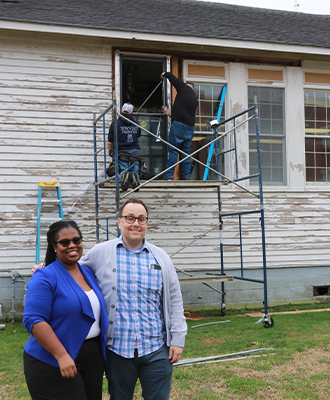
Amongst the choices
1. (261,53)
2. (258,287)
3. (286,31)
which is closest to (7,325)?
(258,287)

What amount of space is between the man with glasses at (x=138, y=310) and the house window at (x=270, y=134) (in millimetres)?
6688

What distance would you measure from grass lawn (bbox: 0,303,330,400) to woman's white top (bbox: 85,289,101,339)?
195 cm

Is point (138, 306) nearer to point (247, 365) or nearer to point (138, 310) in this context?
point (138, 310)

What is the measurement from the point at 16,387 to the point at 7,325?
10.3ft

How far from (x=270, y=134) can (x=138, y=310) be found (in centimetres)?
→ 729

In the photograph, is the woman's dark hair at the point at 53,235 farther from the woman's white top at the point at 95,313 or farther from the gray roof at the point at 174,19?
the gray roof at the point at 174,19

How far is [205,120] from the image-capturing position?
9094 mm

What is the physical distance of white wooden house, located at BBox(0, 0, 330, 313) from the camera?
26.5 feet

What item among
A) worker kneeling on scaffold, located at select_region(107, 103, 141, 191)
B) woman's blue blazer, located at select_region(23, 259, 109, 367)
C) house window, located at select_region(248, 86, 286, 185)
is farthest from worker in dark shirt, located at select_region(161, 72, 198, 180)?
woman's blue blazer, located at select_region(23, 259, 109, 367)

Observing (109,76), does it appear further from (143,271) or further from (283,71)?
(143,271)

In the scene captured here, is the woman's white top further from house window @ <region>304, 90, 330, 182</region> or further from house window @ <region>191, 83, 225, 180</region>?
house window @ <region>304, 90, 330, 182</region>

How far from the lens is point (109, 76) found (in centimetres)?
856

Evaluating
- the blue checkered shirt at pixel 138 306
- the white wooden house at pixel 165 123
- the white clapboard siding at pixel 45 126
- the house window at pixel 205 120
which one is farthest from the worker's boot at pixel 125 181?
the blue checkered shirt at pixel 138 306

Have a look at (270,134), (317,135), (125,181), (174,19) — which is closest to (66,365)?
(125,181)
